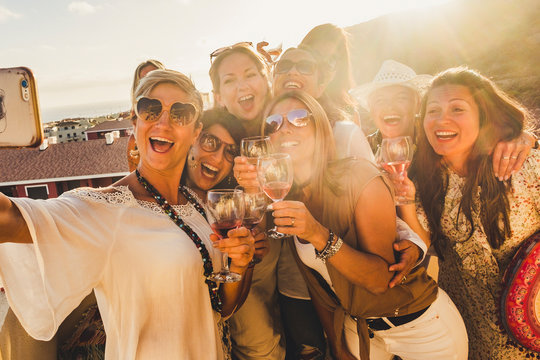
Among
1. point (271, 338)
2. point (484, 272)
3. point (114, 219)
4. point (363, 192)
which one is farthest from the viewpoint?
point (271, 338)

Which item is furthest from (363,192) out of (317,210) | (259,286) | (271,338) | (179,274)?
(271,338)

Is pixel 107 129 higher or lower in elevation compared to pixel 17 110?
higher

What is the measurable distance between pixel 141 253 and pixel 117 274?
18 centimetres

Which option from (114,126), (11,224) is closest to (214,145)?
(11,224)

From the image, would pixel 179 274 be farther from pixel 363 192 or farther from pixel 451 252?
pixel 451 252

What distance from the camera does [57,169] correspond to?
1066 inches

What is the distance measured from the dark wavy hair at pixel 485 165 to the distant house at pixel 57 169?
2605cm

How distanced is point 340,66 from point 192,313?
12.4 feet

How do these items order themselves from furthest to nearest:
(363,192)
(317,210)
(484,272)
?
(484,272) < (317,210) < (363,192)

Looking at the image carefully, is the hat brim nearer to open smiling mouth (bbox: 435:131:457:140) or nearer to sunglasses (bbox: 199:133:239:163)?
open smiling mouth (bbox: 435:131:457:140)

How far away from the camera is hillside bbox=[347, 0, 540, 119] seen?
115 feet

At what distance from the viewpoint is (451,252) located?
308 centimetres

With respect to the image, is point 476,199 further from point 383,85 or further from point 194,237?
point 194,237

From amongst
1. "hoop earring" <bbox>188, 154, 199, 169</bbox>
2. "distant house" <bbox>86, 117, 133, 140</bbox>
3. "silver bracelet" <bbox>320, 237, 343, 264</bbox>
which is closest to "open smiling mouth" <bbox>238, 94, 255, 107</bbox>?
"hoop earring" <bbox>188, 154, 199, 169</bbox>
